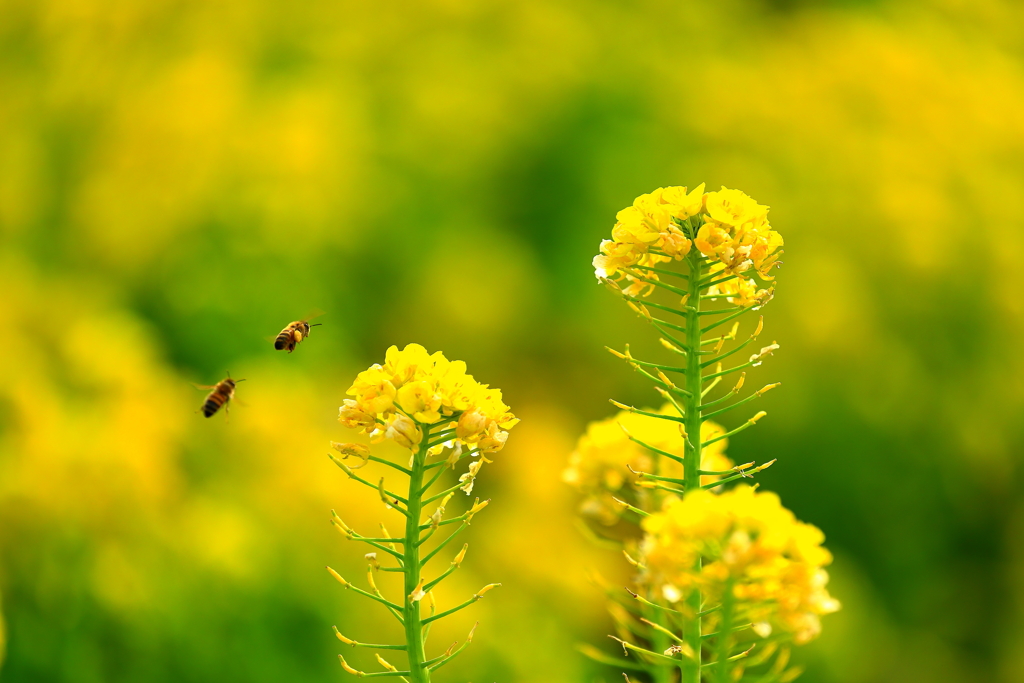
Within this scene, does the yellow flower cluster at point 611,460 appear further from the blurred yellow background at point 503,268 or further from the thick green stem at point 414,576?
the blurred yellow background at point 503,268

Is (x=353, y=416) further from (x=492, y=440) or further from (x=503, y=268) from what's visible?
(x=503, y=268)

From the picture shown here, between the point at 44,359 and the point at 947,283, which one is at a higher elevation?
the point at 947,283

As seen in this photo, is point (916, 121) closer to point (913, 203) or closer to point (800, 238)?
point (913, 203)

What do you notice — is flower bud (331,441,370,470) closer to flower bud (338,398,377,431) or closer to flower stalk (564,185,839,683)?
flower bud (338,398,377,431)

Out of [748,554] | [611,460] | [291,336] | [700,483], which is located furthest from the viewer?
[291,336]

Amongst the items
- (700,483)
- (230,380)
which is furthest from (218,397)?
(700,483)

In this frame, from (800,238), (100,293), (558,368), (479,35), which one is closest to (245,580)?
(100,293)

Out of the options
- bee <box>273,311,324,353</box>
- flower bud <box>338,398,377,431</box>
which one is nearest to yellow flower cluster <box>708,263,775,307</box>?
flower bud <box>338,398,377,431</box>

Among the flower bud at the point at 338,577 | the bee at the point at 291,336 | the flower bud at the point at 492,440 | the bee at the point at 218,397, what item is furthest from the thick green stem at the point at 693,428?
the bee at the point at 218,397
